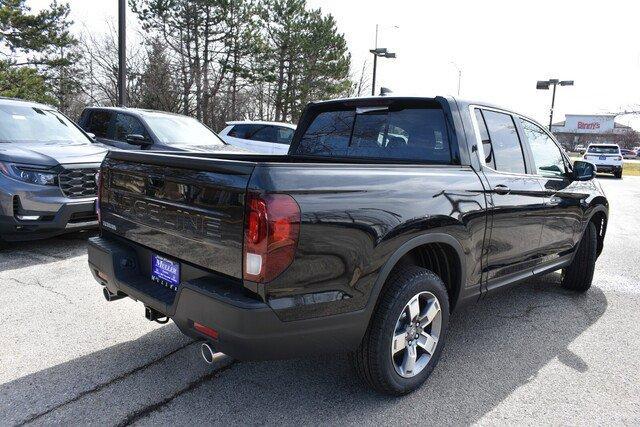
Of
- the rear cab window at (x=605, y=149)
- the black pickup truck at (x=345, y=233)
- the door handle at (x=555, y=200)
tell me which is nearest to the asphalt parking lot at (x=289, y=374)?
the black pickup truck at (x=345, y=233)

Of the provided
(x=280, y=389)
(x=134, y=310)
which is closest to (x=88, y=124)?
(x=134, y=310)

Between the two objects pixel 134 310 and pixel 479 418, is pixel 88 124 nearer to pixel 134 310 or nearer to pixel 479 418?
pixel 134 310

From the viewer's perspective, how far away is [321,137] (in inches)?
159

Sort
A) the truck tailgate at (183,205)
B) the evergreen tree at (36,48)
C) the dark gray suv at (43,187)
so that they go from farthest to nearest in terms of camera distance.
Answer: the evergreen tree at (36,48) → the dark gray suv at (43,187) → the truck tailgate at (183,205)

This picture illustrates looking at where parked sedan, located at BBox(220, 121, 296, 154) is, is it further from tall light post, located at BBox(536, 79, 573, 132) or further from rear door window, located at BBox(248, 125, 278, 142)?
tall light post, located at BBox(536, 79, 573, 132)

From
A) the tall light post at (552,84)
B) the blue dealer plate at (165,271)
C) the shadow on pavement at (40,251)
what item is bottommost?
the shadow on pavement at (40,251)

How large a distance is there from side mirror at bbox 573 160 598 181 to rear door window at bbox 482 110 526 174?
94cm

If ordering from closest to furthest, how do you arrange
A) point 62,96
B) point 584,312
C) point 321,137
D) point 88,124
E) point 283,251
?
point 283,251 < point 321,137 < point 584,312 < point 88,124 < point 62,96

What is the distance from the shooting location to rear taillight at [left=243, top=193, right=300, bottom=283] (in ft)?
6.91

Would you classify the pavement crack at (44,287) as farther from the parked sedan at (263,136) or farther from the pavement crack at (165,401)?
the parked sedan at (263,136)

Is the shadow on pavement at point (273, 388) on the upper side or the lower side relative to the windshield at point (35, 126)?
lower

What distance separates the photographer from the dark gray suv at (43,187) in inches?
209

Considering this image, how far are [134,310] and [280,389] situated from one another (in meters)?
1.77

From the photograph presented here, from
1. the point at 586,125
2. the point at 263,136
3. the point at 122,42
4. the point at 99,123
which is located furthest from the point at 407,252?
the point at 586,125
